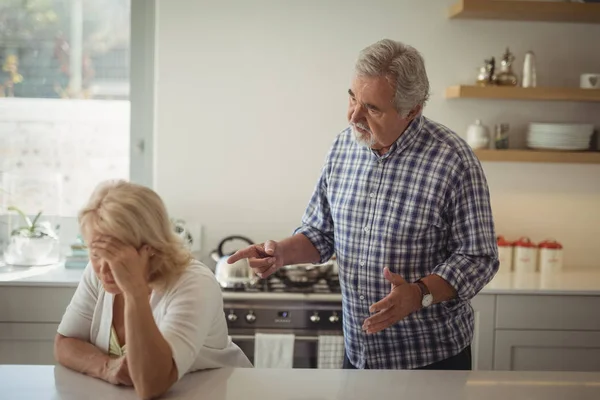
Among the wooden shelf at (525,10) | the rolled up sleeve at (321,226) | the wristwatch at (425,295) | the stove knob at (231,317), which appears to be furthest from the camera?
the wooden shelf at (525,10)

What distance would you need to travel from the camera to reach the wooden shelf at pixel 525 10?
11.8ft

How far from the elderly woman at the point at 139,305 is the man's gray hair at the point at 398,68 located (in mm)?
719

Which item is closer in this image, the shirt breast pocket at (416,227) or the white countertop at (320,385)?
the white countertop at (320,385)

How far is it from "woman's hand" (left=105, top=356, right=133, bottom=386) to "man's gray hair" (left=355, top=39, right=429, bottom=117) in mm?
1020

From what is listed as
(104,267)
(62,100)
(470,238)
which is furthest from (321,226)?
(62,100)

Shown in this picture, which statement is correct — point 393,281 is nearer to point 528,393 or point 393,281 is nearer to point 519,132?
point 528,393

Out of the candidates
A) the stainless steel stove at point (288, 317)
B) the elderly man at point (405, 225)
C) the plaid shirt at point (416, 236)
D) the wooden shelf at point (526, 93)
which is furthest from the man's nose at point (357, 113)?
the wooden shelf at point (526, 93)

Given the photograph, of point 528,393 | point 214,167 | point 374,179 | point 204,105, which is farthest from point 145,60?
point 528,393

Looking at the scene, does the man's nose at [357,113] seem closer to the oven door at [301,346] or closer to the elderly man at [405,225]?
the elderly man at [405,225]

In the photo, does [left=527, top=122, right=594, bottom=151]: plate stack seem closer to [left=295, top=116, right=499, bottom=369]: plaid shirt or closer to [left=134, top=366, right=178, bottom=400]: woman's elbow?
[left=295, top=116, right=499, bottom=369]: plaid shirt

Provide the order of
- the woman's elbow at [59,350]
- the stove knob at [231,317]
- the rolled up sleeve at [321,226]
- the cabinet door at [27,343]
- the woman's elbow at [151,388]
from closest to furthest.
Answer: the woman's elbow at [151,388] < the woman's elbow at [59,350] < the rolled up sleeve at [321,226] < the stove knob at [231,317] < the cabinet door at [27,343]

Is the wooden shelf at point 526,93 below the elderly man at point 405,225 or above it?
above

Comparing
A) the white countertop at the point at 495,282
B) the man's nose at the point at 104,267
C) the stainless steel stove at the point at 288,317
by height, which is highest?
the man's nose at the point at 104,267

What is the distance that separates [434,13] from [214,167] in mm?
1313
